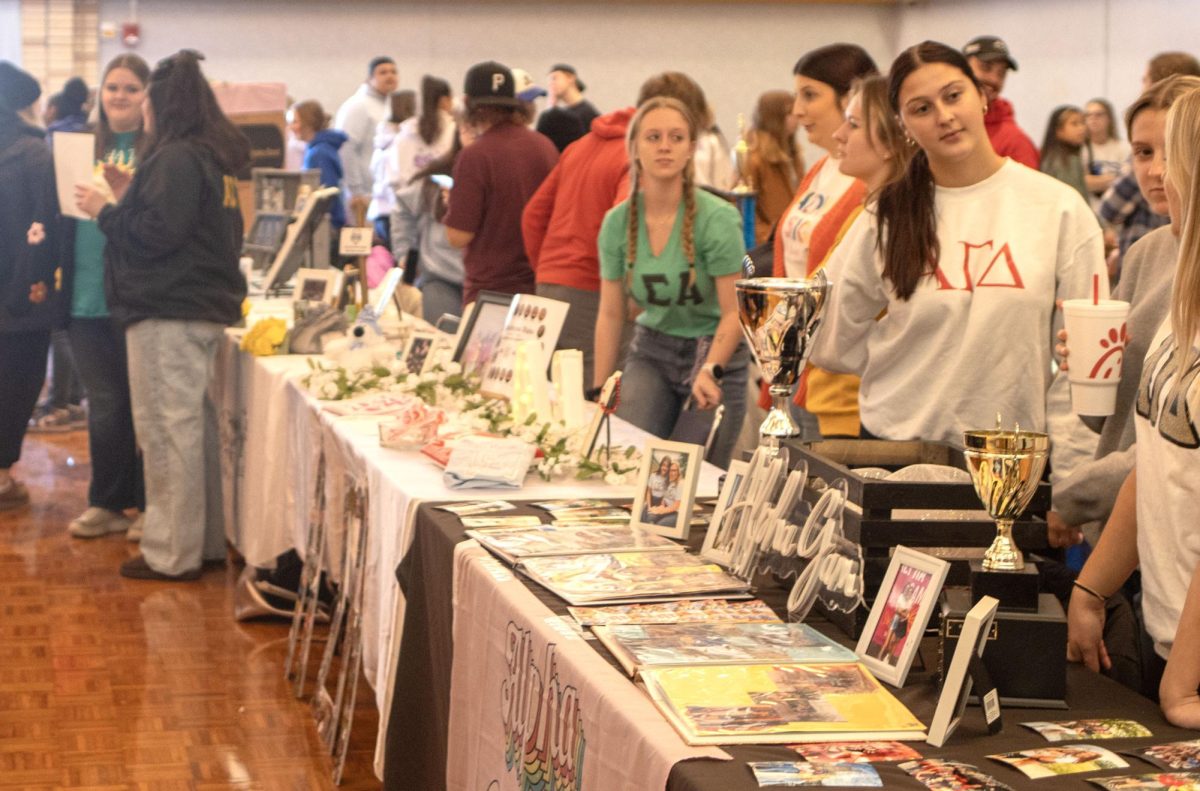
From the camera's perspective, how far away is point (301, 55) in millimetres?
13367

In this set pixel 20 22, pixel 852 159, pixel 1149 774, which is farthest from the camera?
pixel 20 22

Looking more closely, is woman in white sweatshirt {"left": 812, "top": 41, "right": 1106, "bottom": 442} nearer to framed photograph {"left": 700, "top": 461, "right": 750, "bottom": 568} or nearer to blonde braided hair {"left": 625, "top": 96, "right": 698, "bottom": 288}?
framed photograph {"left": 700, "top": 461, "right": 750, "bottom": 568}

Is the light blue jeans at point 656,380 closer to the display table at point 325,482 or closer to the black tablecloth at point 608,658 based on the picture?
the display table at point 325,482

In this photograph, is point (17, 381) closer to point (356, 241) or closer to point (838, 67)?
point (356, 241)

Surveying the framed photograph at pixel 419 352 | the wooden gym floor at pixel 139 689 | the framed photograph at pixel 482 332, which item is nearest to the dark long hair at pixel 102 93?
the wooden gym floor at pixel 139 689

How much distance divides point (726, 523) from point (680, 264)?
1.70 meters

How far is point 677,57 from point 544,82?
52.0 inches

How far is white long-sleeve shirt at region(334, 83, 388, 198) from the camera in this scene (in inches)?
404

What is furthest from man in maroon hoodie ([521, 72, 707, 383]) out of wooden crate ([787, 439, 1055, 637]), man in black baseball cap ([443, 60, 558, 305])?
wooden crate ([787, 439, 1055, 637])

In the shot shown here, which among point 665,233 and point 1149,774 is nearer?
point 1149,774

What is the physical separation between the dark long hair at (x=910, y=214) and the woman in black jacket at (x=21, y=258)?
3.76 meters

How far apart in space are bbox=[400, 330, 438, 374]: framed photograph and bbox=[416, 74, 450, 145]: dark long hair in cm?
406

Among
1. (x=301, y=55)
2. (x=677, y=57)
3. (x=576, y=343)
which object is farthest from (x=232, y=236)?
(x=677, y=57)

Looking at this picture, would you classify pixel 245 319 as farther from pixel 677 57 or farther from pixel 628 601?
pixel 677 57
